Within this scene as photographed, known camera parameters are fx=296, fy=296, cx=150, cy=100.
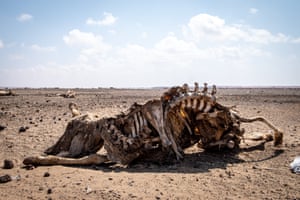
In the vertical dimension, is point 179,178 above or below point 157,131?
below

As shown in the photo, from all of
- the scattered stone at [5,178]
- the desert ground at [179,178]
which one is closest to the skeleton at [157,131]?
the desert ground at [179,178]

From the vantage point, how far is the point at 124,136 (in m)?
6.02

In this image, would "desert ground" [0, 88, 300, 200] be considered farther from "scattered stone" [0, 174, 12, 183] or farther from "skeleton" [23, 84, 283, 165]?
"skeleton" [23, 84, 283, 165]

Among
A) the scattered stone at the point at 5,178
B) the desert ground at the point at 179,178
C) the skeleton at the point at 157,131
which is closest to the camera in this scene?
the desert ground at the point at 179,178

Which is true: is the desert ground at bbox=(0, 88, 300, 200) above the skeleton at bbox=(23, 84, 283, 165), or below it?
below

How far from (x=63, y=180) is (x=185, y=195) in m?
2.14

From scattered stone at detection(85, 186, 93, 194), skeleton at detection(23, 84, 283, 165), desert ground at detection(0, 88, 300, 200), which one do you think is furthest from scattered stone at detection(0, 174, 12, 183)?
scattered stone at detection(85, 186, 93, 194)

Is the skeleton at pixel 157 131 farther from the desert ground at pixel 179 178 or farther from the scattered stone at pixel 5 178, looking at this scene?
the scattered stone at pixel 5 178

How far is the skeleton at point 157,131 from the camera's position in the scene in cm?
598

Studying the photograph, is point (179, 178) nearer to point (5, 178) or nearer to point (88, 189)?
point (88, 189)

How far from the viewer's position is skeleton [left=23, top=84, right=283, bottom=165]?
19.6 ft

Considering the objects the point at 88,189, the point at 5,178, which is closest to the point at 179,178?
the point at 88,189

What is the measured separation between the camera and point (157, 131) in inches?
238

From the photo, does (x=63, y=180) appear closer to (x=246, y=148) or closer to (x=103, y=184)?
(x=103, y=184)
